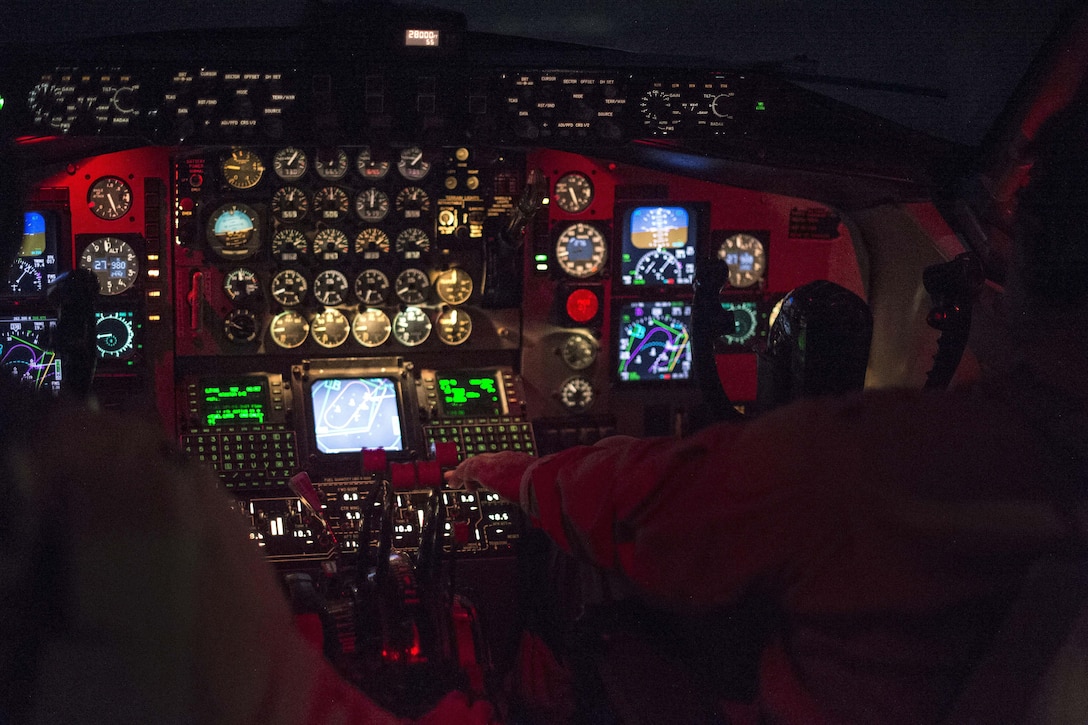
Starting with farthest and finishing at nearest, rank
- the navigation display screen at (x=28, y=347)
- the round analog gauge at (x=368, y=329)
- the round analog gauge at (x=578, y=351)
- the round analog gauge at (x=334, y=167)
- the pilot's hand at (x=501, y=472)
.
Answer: the round analog gauge at (x=578, y=351), the round analog gauge at (x=368, y=329), the round analog gauge at (x=334, y=167), the navigation display screen at (x=28, y=347), the pilot's hand at (x=501, y=472)

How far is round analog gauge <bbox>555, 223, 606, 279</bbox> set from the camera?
3.42 meters

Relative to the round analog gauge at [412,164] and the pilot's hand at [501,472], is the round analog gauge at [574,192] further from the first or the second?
the pilot's hand at [501,472]

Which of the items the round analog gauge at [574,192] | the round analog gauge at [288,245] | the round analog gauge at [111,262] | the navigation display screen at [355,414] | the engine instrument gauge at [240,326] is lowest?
the navigation display screen at [355,414]

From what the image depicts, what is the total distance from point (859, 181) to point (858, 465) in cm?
243

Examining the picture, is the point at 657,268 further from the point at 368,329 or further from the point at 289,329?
the point at 289,329

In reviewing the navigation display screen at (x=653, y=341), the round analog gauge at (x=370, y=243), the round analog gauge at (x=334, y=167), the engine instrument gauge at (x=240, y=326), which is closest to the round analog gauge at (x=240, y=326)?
the engine instrument gauge at (x=240, y=326)

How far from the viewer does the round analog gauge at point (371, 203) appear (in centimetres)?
330

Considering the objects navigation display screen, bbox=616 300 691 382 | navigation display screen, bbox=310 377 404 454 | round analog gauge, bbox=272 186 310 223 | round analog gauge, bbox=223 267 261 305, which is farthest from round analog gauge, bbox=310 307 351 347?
navigation display screen, bbox=616 300 691 382

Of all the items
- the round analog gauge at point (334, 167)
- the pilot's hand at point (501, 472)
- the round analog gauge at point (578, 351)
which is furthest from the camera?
the round analog gauge at point (578, 351)

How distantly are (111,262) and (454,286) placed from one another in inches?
48.4

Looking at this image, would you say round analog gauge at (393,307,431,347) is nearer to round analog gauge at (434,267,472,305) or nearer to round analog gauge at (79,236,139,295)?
round analog gauge at (434,267,472,305)

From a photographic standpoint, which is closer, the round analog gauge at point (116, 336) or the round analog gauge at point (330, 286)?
the round analog gauge at point (116, 336)

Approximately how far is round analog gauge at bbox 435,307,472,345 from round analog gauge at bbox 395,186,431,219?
0.38m

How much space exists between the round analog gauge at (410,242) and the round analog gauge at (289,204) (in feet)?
1.20
